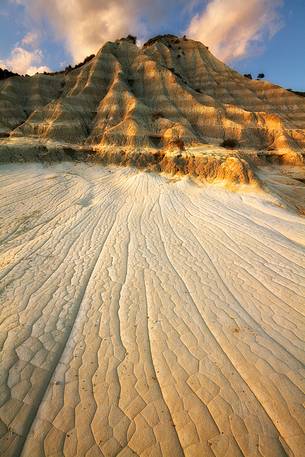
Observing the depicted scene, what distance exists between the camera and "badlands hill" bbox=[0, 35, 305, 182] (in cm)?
2766

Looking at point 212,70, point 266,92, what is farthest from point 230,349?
point 212,70

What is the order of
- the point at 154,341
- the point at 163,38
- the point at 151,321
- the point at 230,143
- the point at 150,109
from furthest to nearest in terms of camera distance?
1. the point at 163,38
2. the point at 150,109
3. the point at 230,143
4. the point at 151,321
5. the point at 154,341

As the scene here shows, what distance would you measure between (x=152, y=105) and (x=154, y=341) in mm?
35247

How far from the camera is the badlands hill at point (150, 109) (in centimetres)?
2766

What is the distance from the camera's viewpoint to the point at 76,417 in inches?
114

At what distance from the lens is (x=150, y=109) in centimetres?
3241

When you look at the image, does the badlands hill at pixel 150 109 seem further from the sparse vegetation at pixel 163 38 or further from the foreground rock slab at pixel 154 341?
the foreground rock slab at pixel 154 341

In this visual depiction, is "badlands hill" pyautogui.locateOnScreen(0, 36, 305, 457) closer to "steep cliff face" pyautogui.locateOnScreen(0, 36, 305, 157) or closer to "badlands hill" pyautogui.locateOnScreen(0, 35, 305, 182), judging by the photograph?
"badlands hill" pyautogui.locateOnScreen(0, 35, 305, 182)

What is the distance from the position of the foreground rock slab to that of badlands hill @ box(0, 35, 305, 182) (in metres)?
12.2

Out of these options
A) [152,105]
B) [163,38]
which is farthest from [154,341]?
[163,38]

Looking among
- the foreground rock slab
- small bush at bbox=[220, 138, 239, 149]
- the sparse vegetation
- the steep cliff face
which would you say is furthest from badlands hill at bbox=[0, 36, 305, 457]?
the sparse vegetation

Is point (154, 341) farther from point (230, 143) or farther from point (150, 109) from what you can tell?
point (150, 109)

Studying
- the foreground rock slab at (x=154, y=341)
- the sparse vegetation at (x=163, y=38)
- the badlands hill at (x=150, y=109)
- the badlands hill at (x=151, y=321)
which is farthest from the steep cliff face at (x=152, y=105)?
the foreground rock slab at (x=154, y=341)

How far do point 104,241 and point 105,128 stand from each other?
84.8 ft
